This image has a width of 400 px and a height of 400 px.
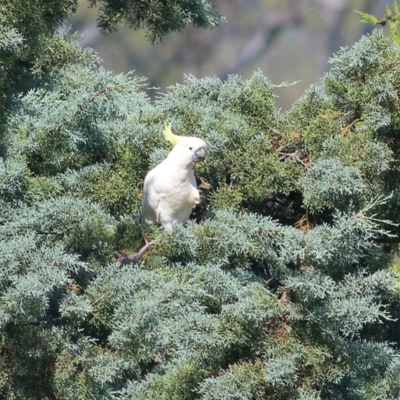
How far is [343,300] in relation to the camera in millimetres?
1313

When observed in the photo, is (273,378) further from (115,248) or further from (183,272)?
(115,248)

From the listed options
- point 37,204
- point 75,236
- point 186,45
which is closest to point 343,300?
point 75,236

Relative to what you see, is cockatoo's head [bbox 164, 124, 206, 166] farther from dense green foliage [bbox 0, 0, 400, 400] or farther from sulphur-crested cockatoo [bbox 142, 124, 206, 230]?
dense green foliage [bbox 0, 0, 400, 400]

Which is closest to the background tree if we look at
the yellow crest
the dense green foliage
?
the dense green foliage

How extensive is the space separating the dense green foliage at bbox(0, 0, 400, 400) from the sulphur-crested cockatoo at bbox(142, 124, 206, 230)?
0.05 meters

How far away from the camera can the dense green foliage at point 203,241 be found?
4.27 ft

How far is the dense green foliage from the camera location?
1.30 m

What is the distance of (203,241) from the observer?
4.69 ft

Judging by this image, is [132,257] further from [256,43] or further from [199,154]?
[256,43]

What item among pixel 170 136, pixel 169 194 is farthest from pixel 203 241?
pixel 170 136

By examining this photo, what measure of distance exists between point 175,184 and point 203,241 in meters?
0.13

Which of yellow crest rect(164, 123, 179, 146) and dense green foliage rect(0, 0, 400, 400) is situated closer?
dense green foliage rect(0, 0, 400, 400)

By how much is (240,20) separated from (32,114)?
Answer: 456 cm

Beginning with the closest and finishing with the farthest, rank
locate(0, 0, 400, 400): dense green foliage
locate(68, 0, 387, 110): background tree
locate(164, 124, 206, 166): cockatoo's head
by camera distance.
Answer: locate(0, 0, 400, 400): dense green foliage, locate(164, 124, 206, 166): cockatoo's head, locate(68, 0, 387, 110): background tree
